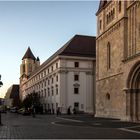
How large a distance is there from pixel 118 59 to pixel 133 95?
20.8 ft

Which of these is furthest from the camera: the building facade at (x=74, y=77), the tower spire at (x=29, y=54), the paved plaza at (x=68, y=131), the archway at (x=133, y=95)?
the tower spire at (x=29, y=54)

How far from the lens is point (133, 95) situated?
36.8 metres

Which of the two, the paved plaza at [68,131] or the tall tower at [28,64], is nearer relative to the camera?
the paved plaza at [68,131]

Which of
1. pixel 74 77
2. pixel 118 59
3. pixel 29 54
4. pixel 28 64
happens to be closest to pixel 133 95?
pixel 118 59

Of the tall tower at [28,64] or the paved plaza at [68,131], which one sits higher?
the tall tower at [28,64]

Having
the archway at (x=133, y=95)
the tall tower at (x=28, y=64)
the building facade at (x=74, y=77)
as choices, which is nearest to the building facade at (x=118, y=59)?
the archway at (x=133, y=95)

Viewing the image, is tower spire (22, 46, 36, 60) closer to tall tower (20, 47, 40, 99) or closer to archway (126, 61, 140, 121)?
tall tower (20, 47, 40, 99)

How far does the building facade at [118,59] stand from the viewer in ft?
121

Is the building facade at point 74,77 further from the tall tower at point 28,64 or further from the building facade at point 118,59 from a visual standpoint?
the tall tower at point 28,64

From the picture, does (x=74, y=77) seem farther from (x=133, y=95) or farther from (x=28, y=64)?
(x=28, y=64)

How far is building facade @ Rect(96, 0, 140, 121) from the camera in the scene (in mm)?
Answer: 36781

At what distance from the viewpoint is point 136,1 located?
1495 inches

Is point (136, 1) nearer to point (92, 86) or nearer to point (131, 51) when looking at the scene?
point (131, 51)

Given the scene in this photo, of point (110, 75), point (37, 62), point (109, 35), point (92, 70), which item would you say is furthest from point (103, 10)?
point (37, 62)
